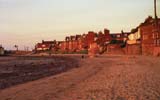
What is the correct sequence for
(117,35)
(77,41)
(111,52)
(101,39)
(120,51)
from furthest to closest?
(77,41) → (117,35) → (101,39) → (111,52) → (120,51)

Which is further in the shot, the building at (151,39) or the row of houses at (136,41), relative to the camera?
the row of houses at (136,41)

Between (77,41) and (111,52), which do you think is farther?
(77,41)

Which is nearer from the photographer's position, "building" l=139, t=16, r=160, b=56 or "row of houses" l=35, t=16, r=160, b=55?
"building" l=139, t=16, r=160, b=56

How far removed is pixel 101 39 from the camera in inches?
5610

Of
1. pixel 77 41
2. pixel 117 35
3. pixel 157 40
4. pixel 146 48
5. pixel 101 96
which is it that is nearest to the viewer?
pixel 101 96

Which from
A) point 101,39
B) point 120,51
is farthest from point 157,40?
point 101,39

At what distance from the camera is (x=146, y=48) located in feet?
250

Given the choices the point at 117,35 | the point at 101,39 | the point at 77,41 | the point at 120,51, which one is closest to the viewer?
the point at 120,51

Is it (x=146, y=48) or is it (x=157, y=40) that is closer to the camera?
(x=157, y=40)

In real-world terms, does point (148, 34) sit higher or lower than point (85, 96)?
higher

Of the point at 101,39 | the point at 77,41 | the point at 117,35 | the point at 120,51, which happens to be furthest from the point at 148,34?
the point at 77,41

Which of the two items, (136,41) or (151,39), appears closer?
(151,39)

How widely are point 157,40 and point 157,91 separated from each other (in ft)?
174

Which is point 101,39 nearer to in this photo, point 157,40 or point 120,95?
point 157,40
